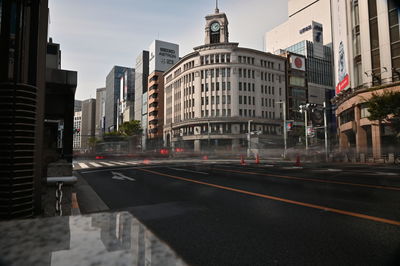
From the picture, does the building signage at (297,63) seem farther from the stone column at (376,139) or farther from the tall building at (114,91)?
the tall building at (114,91)

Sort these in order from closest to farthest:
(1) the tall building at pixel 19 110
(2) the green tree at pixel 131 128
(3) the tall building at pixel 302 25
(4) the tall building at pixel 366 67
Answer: (1) the tall building at pixel 19 110 → (4) the tall building at pixel 366 67 → (2) the green tree at pixel 131 128 → (3) the tall building at pixel 302 25

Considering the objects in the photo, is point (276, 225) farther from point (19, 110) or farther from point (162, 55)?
point (162, 55)

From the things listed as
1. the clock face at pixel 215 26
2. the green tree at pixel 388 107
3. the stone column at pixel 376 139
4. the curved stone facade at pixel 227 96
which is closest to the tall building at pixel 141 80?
the curved stone facade at pixel 227 96

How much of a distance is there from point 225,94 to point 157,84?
34565 millimetres

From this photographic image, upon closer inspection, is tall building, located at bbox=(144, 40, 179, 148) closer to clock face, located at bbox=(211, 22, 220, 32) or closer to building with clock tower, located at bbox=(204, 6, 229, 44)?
building with clock tower, located at bbox=(204, 6, 229, 44)

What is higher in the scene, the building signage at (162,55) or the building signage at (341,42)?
the building signage at (162,55)

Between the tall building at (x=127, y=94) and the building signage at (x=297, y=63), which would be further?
the tall building at (x=127, y=94)

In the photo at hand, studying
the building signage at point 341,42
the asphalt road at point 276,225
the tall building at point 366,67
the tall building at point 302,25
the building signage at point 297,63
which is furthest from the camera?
the tall building at point 302,25

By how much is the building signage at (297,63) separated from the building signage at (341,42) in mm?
36448

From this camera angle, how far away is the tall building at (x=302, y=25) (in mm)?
112438

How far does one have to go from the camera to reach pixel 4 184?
310 centimetres

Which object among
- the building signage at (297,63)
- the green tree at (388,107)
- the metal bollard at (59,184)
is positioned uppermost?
the building signage at (297,63)

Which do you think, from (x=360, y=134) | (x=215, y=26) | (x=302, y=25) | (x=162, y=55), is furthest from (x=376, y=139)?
(x=302, y=25)

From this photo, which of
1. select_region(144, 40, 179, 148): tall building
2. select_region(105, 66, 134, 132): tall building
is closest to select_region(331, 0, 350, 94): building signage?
select_region(144, 40, 179, 148): tall building
